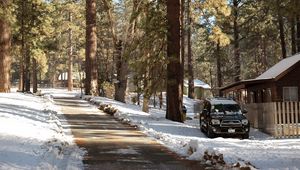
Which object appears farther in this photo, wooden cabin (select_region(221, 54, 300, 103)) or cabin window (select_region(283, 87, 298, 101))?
cabin window (select_region(283, 87, 298, 101))

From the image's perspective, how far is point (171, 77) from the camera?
960 inches

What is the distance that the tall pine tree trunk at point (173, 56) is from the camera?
79.2 ft

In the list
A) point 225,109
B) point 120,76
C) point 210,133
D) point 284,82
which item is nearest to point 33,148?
point 210,133

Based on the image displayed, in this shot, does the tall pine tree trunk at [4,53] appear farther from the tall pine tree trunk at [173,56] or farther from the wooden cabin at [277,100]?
the wooden cabin at [277,100]

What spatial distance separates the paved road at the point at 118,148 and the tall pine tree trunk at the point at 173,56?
138 inches

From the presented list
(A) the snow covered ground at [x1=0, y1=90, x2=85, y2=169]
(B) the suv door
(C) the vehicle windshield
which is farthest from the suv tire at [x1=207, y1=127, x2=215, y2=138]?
(A) the snow covered ground at [x1=0, y1=90, x2=85, y2=169]

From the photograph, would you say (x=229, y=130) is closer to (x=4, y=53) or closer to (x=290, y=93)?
(x=290, y=93)

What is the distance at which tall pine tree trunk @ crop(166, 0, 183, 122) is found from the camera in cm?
2414

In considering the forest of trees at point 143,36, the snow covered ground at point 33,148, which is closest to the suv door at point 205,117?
the forest of trees at point 143,36

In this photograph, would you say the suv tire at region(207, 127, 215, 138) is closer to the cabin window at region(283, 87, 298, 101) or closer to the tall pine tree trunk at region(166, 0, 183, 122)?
the tall pine tree trunk at region(166, 0, 183, 122)

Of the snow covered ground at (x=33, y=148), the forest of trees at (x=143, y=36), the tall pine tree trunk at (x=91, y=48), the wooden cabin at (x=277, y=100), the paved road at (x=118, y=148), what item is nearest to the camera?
the snow covered ground at (x=33, y=148)

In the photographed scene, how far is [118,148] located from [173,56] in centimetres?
1028

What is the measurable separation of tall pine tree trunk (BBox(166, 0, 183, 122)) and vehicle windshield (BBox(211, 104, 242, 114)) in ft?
7.24

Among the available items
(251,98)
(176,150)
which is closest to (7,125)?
(176,150)
